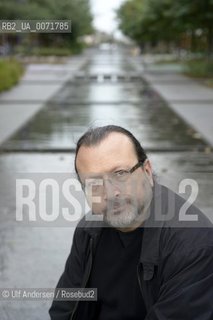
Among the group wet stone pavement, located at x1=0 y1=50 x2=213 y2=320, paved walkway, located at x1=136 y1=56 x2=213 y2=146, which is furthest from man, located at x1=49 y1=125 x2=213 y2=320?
paved walkway, located at x1=136 y1=56 x2=213 y2=146

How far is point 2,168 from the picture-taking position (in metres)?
8.51

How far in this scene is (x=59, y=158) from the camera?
30.3ft

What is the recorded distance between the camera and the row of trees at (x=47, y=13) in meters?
23.0

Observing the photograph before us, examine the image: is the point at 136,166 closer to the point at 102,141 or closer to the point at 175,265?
the point at 102,141

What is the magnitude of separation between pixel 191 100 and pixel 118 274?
1634cm

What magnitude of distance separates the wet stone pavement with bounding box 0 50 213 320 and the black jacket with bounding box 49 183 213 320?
1.61 ft

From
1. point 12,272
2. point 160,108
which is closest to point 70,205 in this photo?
point 12,272

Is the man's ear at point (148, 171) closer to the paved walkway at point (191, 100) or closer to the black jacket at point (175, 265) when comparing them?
the black jacket at point (175, 265)

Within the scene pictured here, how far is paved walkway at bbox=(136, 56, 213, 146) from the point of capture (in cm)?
1279

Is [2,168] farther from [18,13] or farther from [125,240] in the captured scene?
[18,13]

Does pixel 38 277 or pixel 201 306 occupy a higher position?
pixel 201 306

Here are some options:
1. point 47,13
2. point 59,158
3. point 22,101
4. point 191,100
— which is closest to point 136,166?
point 59,158

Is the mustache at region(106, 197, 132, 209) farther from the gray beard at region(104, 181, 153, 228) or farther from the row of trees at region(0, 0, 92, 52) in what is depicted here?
the row of trees at region(0, 0, 92, 52)

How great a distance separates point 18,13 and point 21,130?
1220 centimetres
